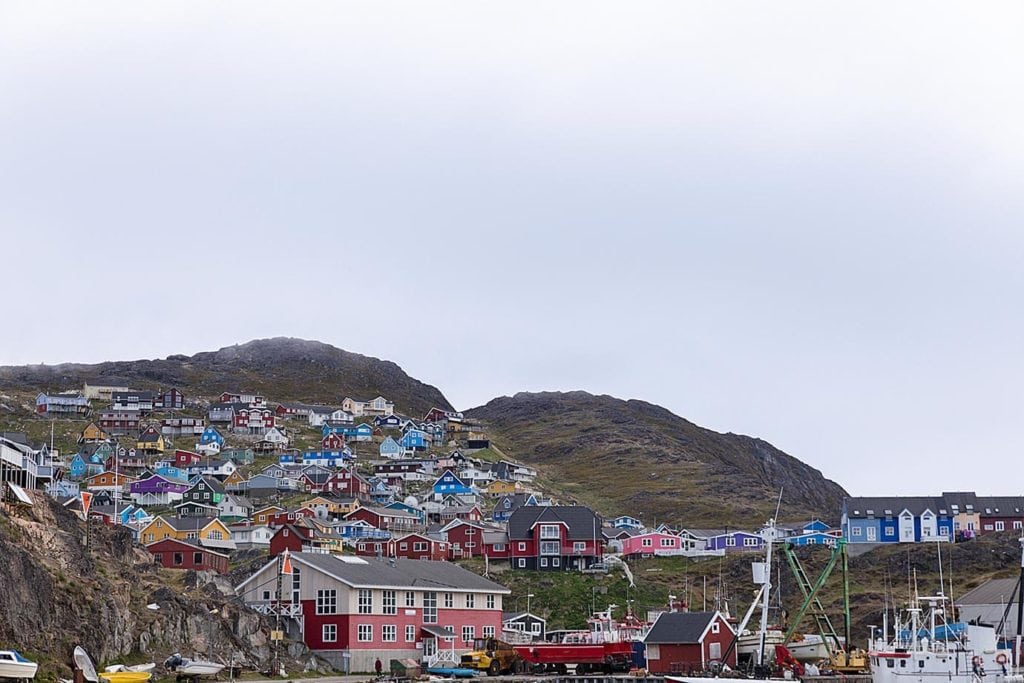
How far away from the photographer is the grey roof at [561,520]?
115m

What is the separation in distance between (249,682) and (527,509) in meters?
64.1

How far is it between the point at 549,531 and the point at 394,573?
3909cm

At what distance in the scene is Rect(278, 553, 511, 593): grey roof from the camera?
72500mm

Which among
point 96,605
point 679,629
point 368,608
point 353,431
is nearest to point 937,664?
point 679,629

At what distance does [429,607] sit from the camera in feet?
250

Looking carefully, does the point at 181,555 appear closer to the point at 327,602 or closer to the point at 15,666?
the point at 327,602

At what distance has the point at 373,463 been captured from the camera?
162250 millimetres

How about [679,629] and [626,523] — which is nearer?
[679,629]

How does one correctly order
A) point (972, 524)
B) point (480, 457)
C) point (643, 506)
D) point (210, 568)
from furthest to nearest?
1. point (480, 457)
2. point (643, 506)
3. point (972, 524)
4. point (210, 568)

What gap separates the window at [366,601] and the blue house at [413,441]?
10251 centimetres

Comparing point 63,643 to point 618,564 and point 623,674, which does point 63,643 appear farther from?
point 618,564

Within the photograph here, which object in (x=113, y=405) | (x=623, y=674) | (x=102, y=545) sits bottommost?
(x=623, y=674)

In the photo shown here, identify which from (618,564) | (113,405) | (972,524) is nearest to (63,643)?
(618,564)

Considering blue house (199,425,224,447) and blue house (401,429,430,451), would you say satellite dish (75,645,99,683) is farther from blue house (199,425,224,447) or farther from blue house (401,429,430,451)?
blue house (401,429,430,451)
